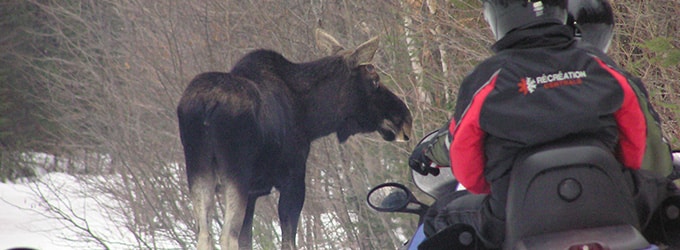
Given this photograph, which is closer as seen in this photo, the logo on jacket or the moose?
the logo on jacket

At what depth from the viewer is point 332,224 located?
8.76 metres

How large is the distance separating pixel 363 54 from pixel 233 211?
125 cm

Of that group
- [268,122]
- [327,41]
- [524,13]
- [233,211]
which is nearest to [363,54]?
[327,41]

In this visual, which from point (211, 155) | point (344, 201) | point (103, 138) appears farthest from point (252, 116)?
point (103, 138)

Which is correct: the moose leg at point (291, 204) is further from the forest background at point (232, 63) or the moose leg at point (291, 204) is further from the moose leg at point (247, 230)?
the forest background at point (232, 63)

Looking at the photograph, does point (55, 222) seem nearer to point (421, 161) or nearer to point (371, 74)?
point (371, 74)

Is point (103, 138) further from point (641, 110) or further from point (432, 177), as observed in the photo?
point (641, 110)

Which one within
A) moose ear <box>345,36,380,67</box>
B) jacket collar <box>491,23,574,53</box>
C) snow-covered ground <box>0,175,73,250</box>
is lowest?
snow-covered ground <box>0,175,73,250</box>

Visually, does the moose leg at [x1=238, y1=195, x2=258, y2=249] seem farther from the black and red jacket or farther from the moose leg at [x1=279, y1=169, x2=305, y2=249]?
the black and red jacket

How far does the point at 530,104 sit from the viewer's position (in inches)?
86.8

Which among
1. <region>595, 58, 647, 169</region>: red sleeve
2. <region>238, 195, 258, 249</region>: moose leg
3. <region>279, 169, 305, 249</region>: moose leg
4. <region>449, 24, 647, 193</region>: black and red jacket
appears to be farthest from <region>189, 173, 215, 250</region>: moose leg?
<region>595, 58, 647, 169</region>: red sleeve

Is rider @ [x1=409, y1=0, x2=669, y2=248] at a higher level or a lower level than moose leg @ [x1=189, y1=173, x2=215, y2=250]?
higher

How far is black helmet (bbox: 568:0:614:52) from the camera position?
312 cm

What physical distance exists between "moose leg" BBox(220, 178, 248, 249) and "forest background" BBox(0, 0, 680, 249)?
2092 millimetres
